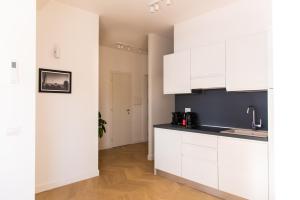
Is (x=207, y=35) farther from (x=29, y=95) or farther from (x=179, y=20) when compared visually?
(x=29, y=95)

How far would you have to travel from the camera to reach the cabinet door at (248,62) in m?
2.39

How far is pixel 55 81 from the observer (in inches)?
115

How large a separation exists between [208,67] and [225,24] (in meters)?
0.73

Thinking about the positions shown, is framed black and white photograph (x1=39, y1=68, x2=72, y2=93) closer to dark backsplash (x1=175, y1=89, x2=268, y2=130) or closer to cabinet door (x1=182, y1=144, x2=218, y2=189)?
cabinet door (x1=182, y1=144, x2=218, y2=189)

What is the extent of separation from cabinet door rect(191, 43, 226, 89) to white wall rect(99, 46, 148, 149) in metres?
2.94

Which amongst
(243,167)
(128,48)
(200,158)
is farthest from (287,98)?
(128,48)

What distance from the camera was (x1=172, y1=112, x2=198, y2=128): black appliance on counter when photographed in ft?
11.2

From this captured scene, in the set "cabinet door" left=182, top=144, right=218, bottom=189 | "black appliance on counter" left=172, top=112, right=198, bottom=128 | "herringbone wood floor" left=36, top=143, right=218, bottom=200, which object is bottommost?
"herringbone wood floor" left=36, top=143, right=218, bottom=200

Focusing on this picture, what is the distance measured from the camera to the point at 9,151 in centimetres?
176

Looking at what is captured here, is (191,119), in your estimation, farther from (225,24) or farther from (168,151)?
(225,24)

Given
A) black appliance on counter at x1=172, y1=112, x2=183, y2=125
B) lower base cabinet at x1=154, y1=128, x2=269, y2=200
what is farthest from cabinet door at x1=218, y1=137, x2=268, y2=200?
black appliance on counter at x1=172, y1=112, x2=183, y2=125

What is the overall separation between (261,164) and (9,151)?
8.34ft

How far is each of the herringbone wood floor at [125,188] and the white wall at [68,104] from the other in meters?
0.22

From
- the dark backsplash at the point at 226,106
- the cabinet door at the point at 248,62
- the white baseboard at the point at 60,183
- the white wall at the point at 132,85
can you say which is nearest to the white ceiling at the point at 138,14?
the cabinet door at the point at 248,62
